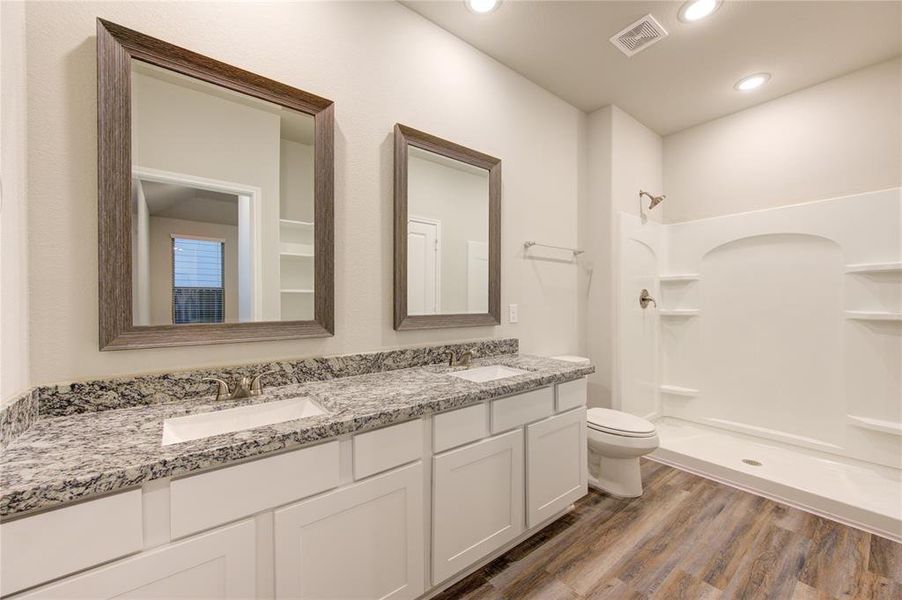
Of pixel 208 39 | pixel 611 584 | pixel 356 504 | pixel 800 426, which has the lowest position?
pixel 611 584

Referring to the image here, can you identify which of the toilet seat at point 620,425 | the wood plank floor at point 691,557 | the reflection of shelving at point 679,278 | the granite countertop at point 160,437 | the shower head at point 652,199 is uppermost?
the shower head at point 652,199

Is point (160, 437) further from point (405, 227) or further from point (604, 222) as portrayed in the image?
point (604, 222)

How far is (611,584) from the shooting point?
1619 millimetres

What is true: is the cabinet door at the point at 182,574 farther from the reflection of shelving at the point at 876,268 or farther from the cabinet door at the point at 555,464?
the reflection of shelving at the point at 876,268

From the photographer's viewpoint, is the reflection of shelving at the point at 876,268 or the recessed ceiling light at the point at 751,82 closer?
the reflection of shelving at the point at 876,268

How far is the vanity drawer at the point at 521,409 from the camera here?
1654 mm

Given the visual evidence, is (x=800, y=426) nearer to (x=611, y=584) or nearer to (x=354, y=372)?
(x=611, y=584)

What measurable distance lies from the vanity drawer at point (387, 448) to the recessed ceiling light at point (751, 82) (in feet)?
10.8

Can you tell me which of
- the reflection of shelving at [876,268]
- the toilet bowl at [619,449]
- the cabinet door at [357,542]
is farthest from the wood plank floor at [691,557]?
the reflection of shelving at [876,268]

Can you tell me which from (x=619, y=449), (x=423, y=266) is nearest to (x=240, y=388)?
(x=423, y=266)

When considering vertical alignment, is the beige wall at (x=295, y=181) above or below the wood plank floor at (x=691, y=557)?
above

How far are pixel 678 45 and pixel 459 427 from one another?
264cm

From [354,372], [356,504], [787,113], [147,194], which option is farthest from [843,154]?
[147,194]

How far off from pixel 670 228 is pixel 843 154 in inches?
47.2
